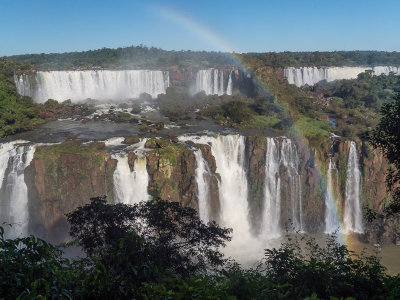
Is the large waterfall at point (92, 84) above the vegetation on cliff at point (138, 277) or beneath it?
above

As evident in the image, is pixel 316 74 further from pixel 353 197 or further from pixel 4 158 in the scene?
pixel 4 158

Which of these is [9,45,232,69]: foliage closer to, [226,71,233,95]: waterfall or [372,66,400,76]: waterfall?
[226,71,233,95]: waterfall

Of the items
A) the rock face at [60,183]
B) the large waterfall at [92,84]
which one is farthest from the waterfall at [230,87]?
the rock face at [60,183]

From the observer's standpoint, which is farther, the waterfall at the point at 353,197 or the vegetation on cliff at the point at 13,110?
the vegetation on cliff at the point at 13,110

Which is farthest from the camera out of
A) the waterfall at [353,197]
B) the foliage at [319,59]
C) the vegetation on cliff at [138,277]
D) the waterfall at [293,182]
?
the foliage at [319,59]

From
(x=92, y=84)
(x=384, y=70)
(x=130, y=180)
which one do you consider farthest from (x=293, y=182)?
(x=384, y=70)

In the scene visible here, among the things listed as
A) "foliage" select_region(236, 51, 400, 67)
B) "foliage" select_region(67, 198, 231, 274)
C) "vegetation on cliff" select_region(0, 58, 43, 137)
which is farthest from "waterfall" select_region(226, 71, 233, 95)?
"foliage" select_region(67, 198, 231, 274)

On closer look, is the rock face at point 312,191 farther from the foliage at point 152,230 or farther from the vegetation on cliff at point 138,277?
the vegetation on cliff at point 138,277
